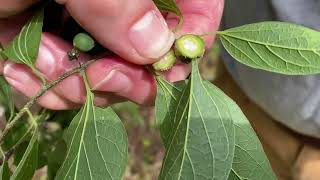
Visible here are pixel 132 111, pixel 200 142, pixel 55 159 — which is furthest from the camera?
pixel 132 111

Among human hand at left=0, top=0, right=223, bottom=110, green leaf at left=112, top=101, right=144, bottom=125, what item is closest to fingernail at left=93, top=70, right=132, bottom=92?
human hand at left=0, top=0, right=223, bottom=110

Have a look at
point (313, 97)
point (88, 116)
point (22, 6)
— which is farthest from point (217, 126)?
point (313, 97)

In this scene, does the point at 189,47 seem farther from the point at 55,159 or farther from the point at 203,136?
the point at 55,159

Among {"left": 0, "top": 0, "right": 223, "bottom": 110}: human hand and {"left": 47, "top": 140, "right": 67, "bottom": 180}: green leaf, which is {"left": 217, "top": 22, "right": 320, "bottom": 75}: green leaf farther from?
{"left": 47, "top": 140, "right": 67, "bottom": 180}: green leaf

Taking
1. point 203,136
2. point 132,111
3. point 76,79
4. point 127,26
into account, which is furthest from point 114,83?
point 132,111

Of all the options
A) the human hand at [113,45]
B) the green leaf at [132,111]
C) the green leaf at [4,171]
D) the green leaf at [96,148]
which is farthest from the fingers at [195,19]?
the green leaf at [132,111]

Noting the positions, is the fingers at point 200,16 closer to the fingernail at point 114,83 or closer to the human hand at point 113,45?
the human hand at point 113,45
